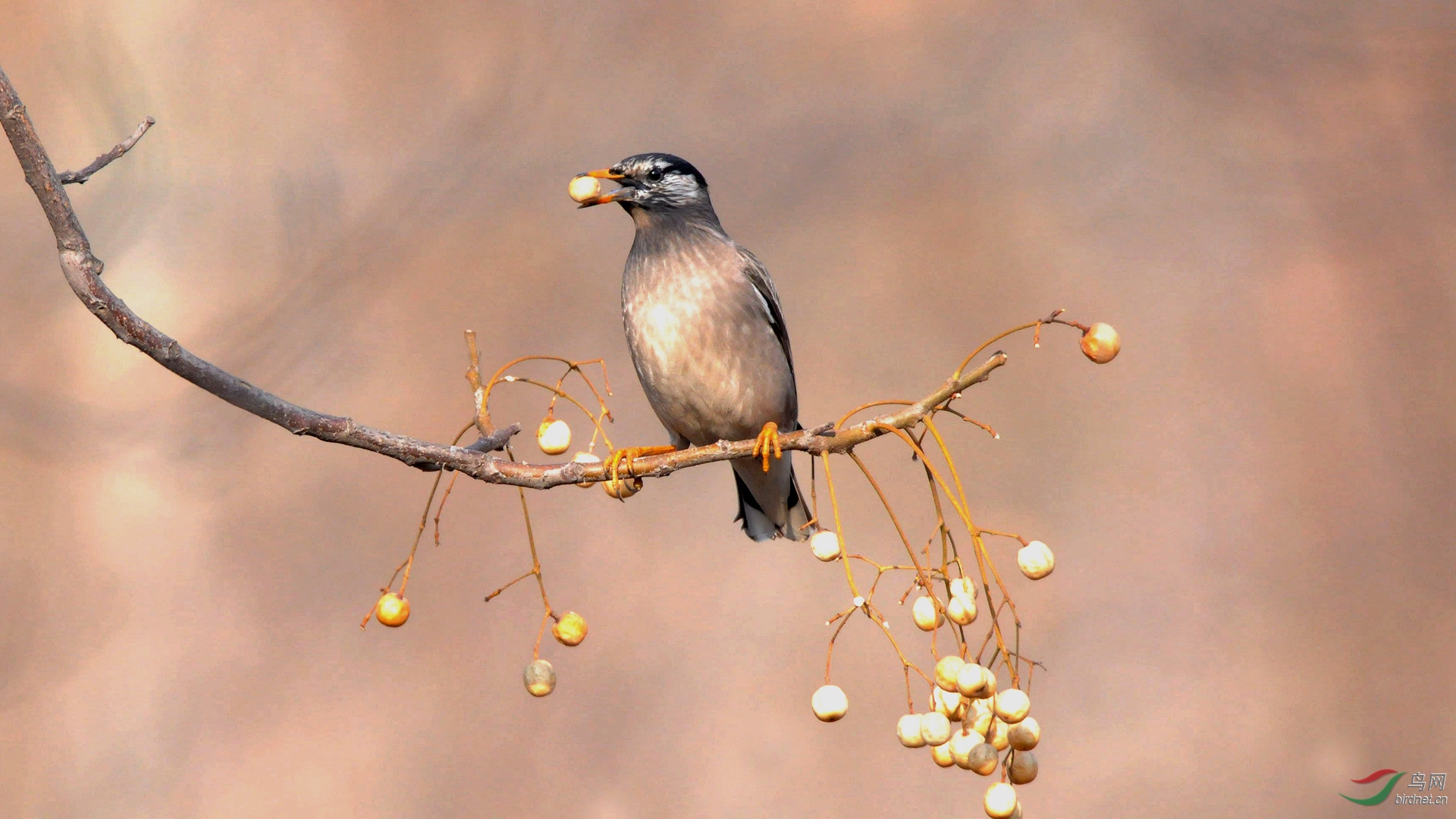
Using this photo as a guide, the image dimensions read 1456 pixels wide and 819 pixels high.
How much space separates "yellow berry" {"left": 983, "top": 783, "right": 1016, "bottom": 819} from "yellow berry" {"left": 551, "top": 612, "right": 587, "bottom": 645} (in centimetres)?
65

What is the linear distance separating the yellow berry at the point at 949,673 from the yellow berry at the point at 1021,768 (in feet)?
0.57

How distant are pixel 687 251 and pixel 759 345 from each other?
0.28 meters

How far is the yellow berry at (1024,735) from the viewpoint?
1366 millimetres

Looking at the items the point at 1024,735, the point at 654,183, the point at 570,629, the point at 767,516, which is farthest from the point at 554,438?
the point at 767,516

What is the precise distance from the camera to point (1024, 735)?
137cm

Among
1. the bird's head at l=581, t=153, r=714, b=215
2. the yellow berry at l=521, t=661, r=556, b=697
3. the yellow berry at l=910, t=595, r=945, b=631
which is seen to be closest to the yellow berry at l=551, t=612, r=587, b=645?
the yellow berry at l=521, t=661, r=556, b=697

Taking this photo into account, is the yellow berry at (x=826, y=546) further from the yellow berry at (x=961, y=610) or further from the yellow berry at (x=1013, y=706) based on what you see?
the yellow berry at (x=1013, y=706)

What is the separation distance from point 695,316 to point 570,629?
3.19 feet

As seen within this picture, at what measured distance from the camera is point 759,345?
254 centimetres

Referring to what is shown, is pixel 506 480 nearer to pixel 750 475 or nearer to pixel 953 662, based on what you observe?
pixel 953 662

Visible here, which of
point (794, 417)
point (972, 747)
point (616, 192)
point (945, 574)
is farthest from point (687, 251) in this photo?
point (972, 747)

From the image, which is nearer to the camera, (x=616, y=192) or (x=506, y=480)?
(x=506, y=480)

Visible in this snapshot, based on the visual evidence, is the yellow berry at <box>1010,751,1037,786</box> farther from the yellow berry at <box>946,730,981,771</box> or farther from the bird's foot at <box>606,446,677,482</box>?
the bird's foot at <box>606,446,677,482</box>

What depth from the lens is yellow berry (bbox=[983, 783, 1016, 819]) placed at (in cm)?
137
